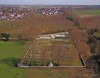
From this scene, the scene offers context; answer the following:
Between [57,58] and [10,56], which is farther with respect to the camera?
[10,56]

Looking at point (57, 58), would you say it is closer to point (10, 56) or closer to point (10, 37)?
point (10, 56)

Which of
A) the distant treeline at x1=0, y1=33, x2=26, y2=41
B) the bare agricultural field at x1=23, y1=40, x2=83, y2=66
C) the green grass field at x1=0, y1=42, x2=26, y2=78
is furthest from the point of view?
the distant treeline at x1=0, y1=33, x2=26, y2=41

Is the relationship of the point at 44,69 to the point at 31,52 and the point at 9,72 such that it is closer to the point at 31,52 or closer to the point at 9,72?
the point at 9,72

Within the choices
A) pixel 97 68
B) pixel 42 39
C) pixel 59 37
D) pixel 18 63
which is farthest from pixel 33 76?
pixel 59 37

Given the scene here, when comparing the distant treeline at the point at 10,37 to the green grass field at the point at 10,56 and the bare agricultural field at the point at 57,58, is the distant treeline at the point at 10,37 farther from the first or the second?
the bare agricultural field at the point at 57,58

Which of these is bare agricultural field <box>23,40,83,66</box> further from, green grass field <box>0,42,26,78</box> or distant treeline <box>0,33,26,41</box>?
distant treeline <box>0,33,26,41</box>

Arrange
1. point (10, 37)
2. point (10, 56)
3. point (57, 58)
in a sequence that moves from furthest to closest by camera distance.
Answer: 1. point (10, 37)
2. point (10, 56)
3. point (57, 58)

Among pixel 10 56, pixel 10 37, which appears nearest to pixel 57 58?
pixel 10 56

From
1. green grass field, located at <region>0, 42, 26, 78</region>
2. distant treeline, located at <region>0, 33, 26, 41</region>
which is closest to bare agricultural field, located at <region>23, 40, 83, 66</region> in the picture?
green grass field, located at <region>0, 42, 26, 78</region>

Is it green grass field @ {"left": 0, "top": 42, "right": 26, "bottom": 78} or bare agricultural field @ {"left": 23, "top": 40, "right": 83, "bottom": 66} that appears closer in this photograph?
green grass field @ {"left": 0, "top": 42, "right": 26, "bottom": 78}

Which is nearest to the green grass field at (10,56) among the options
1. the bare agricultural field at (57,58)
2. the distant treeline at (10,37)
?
the bare agricultural field at (57,58)
